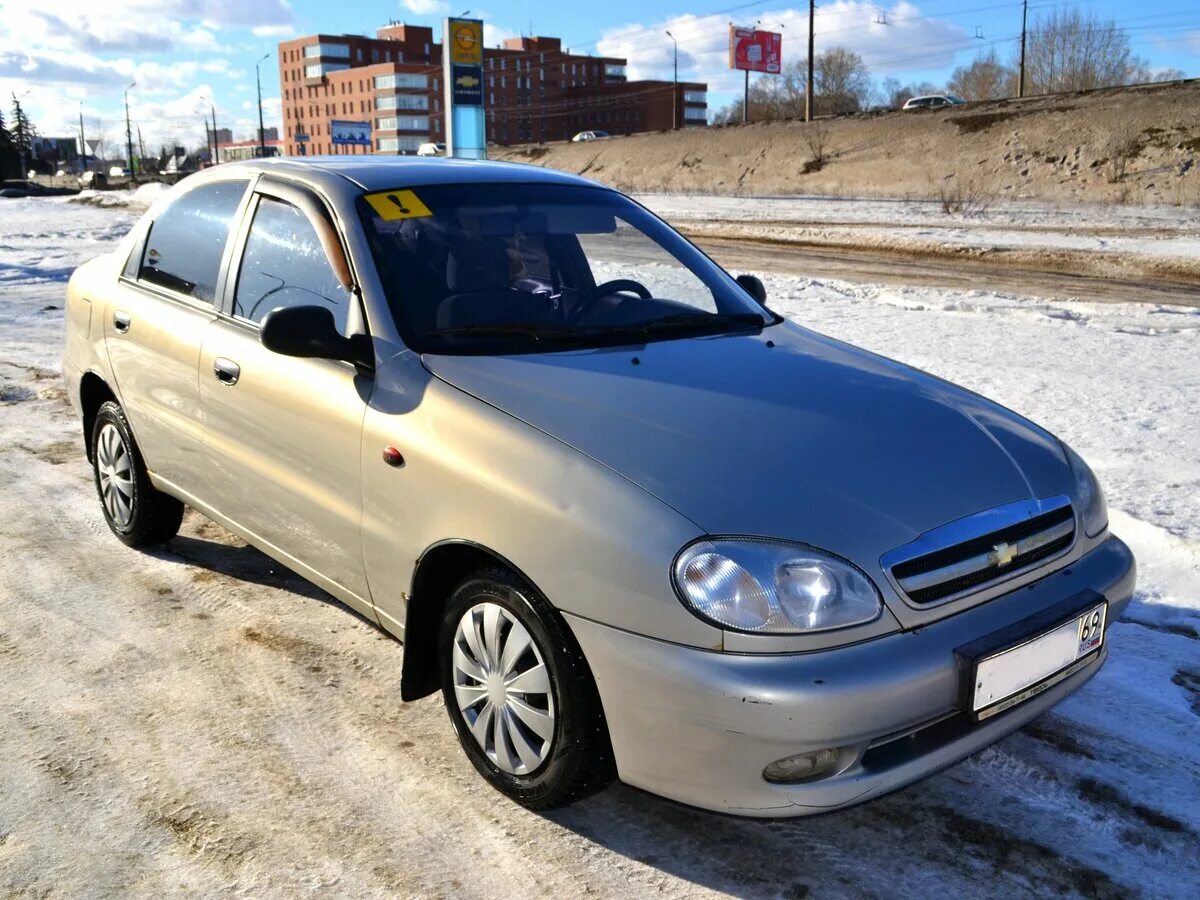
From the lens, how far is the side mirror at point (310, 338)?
3.13 meters

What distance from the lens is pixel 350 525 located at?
10.6 feet

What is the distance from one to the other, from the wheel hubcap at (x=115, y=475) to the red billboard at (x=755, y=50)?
3143 inches

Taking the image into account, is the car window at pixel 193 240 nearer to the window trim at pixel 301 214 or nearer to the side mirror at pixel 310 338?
the window trim at pixel 301 214

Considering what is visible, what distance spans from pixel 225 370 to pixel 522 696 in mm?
1731

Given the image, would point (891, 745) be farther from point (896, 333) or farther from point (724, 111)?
point (724, 111)

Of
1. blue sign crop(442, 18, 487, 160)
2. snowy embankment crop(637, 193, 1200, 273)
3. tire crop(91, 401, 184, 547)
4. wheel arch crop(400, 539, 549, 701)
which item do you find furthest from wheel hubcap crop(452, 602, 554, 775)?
blue sign crop(442, 18, 487, 160)

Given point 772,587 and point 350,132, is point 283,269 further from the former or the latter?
point 350,132

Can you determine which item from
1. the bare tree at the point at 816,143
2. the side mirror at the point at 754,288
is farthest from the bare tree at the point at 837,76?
the side mirror at the point at 754,288

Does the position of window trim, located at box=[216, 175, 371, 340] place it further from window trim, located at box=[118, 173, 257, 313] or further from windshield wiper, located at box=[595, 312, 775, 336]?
windshield wiper, located at box=[595, 312, 775, 336]

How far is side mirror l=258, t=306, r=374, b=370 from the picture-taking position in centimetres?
313

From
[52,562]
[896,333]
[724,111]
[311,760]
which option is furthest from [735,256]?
[724,111]

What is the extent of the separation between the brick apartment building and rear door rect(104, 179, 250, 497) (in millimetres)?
117168

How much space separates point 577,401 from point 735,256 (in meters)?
15.6

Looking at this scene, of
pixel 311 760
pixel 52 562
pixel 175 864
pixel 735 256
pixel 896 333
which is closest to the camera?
pixel 175 864
